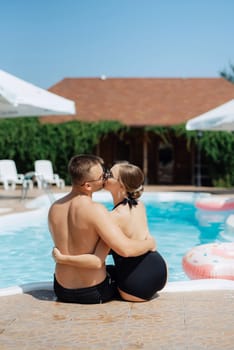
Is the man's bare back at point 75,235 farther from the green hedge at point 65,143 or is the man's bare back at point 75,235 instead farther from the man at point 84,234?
the green hedge at point 65,143

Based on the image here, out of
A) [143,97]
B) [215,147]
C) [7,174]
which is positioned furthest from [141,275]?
[143,97]

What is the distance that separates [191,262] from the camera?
632 cm

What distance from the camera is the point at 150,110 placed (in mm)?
25094

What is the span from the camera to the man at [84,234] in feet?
14.4

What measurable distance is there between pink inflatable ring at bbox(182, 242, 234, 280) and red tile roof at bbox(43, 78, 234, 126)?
17.0 m

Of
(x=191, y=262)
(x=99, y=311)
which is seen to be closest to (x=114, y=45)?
(x=191, y=262)

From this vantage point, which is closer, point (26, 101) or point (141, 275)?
point (141, 275)

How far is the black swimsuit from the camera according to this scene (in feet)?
14.9

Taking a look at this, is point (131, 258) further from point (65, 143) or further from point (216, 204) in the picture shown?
point (65, 143)

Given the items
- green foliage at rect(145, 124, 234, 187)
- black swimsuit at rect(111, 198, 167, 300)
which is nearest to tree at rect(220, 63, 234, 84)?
green foliage at rect(145, 124, 234, 187)

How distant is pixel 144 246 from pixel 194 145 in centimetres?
1988

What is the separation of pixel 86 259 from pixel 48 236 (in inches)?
283

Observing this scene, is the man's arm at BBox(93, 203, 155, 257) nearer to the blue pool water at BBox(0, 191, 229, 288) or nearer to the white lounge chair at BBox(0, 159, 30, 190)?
the blue pool water at BBox(0, 191, 229, 288)

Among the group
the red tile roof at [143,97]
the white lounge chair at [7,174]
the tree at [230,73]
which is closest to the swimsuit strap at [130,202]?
the white lounge chair at [7,174]
